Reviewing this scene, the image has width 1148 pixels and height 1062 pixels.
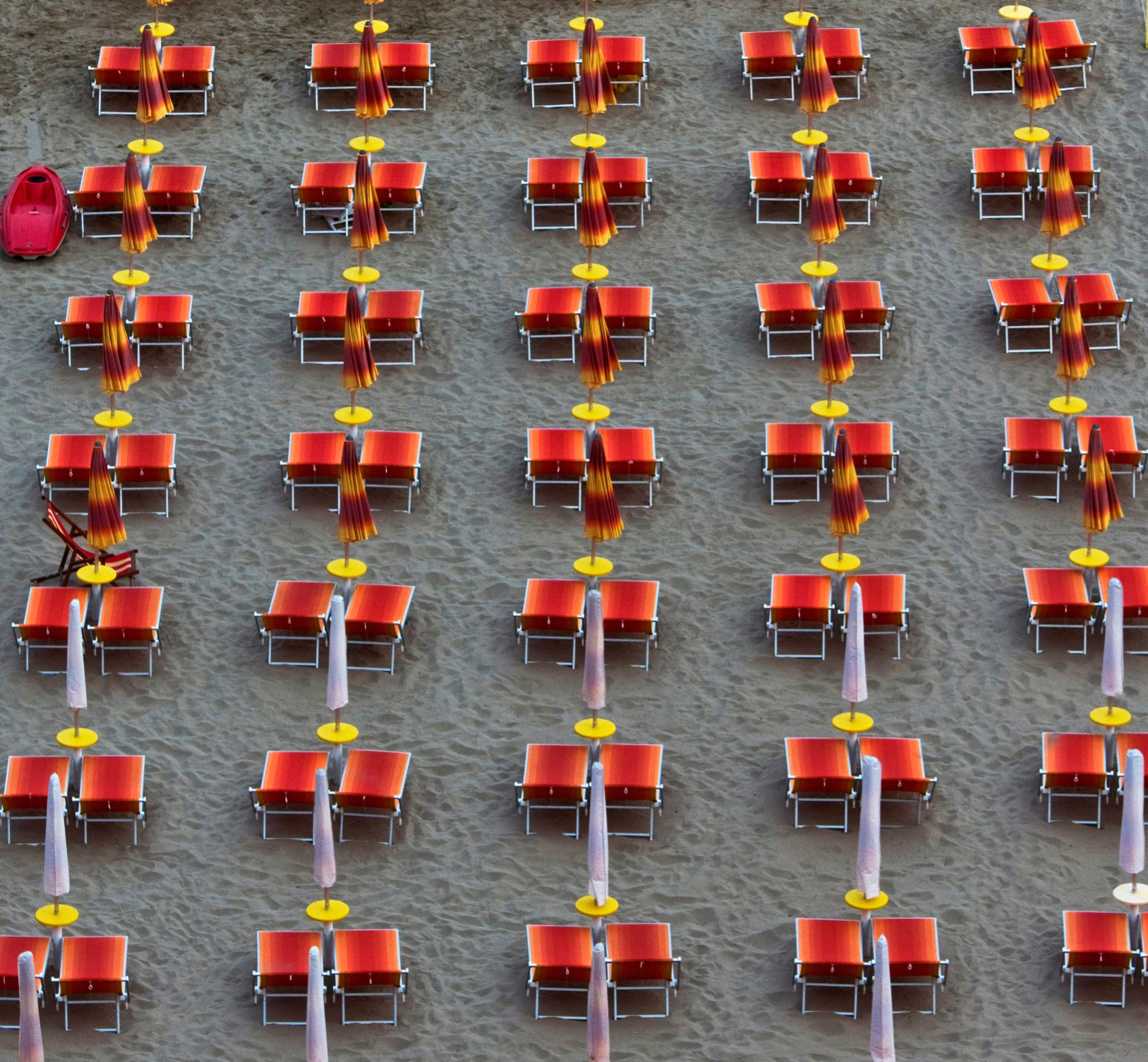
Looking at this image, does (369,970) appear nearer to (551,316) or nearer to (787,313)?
(551,316)

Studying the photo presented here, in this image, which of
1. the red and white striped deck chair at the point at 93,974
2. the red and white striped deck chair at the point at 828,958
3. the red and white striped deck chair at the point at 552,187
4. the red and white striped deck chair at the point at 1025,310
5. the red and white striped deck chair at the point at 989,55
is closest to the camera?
the red and white striped deck chair at the point at 93,974

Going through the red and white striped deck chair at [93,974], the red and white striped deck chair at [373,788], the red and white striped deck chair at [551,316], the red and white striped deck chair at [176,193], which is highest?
the red and white striped deck chair at [176,193]

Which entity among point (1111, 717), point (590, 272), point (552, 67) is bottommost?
point (1111, 717)

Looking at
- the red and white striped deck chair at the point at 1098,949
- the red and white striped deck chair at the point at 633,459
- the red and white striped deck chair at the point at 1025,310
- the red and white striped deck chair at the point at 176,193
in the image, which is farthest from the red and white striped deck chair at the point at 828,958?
the red and white striped deck chair at the point at 176,193

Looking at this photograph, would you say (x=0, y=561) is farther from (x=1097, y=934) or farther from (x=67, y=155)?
(x=1097, y=934)

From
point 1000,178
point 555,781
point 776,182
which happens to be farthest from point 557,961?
point 1000,178

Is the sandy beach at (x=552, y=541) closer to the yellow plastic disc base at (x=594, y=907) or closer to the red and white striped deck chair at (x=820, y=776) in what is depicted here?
the red and white striped deck chair at (x=820, y=776)
